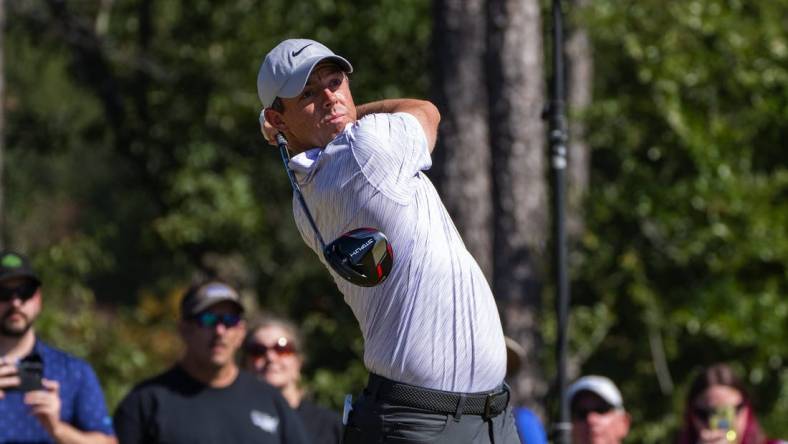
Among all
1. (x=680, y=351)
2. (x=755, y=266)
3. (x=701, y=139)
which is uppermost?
(x=701, y=139)

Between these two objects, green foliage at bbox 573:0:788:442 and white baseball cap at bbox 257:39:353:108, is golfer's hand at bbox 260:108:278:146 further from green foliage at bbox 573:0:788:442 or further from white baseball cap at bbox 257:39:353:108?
green foliage at bbox 573:0:788:442

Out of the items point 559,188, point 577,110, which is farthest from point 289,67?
point 577,110

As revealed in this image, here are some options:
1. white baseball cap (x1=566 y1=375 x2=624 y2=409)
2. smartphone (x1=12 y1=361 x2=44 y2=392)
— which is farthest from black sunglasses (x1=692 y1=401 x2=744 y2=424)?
smartphone (x1=12 y1=361 x2=44 y2=392)

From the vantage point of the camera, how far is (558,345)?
7.88 m

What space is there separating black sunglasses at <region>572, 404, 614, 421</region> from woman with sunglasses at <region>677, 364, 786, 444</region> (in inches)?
25.2

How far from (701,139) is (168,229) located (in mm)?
5855

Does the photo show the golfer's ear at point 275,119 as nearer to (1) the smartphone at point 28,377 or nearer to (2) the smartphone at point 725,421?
(1) the smartphone at point 28,377

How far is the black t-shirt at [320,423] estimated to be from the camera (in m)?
7.82

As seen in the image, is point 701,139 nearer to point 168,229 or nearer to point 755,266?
point 755,266

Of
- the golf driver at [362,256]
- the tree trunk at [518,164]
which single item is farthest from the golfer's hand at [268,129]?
the tree trunk at [518,164]

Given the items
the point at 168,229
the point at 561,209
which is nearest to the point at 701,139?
the point at 561,209

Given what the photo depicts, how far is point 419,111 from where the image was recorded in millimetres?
4758

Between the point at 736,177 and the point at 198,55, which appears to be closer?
the point at 736,177

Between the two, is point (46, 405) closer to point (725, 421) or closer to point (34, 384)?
point (34, 384)
